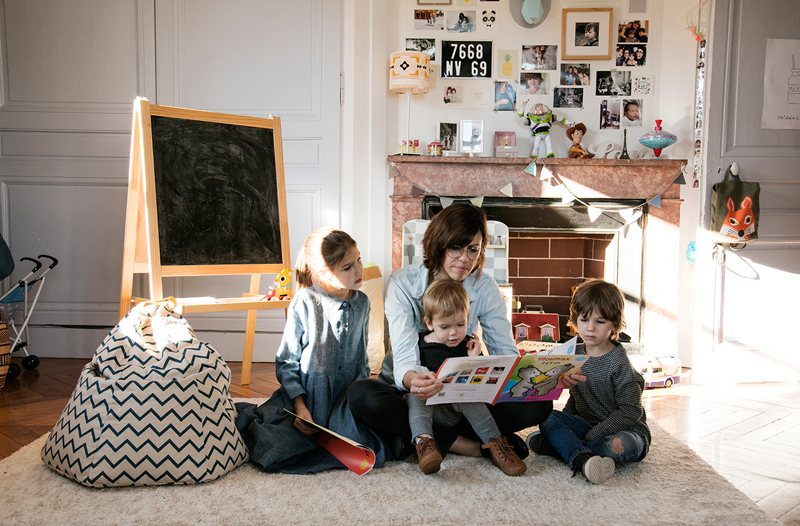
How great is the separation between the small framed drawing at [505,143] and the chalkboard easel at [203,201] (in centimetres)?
117

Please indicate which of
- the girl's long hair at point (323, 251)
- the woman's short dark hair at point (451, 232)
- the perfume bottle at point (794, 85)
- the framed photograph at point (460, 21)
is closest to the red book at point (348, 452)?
the girl's long hair at point (323, 251)

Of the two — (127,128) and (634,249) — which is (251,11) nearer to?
(127,128)

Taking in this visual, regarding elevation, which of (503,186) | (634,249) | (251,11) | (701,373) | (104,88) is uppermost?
(251,11)

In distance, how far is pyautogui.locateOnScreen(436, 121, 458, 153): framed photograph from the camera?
10.6ft

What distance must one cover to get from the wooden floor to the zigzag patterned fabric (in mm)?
436

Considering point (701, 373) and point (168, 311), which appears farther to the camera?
point (701, 373)

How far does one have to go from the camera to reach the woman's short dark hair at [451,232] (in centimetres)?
172

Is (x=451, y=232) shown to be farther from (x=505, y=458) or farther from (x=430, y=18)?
(x=430, y=18)

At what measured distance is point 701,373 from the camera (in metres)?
2.88

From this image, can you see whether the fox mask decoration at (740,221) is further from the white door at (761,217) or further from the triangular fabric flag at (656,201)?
the triangular fabric flag at (656,201)

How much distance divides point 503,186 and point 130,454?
215cm

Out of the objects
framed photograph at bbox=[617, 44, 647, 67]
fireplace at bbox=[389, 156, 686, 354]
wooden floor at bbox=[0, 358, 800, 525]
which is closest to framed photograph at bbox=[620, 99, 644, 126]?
framed photograph at bbox=[617, 44, 647, 67]

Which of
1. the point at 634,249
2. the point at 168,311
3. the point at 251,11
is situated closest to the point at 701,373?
the point at 634,249

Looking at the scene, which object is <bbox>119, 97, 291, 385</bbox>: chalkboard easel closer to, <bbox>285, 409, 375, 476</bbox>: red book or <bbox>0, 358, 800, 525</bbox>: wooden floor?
<bbox>0, 358, 800, 525</bbox>: wooden floor
